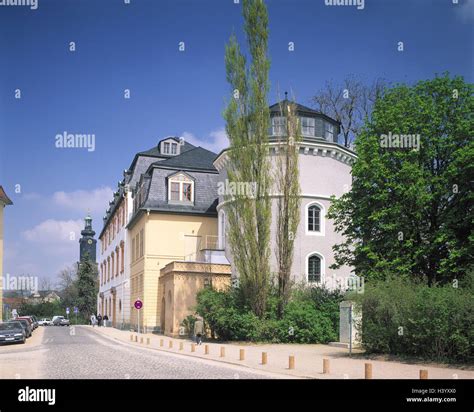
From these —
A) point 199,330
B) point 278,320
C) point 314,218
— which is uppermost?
point 314,218

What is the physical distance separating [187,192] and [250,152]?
18751mm

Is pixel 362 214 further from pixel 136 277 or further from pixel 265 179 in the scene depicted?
pixel 136 277

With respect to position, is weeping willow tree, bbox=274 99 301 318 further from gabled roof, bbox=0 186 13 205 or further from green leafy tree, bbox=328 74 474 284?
gabled roof, bbox=0 186 13 205

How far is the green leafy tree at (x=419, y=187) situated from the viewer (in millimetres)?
24797

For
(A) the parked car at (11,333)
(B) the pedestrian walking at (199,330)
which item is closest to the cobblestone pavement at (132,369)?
(B) the pedestrian walking at (199,330)

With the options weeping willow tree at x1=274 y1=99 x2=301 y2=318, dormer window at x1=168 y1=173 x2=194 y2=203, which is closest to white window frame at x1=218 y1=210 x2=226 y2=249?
dormer window at x1=168 y1=173 x2=194 y2=203

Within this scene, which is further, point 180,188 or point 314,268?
point 180,188

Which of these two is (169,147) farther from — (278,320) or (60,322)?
(278,320)

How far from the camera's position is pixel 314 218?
122ft

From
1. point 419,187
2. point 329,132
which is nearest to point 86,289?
point 329,132

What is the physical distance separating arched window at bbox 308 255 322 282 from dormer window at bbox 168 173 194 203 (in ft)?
46.6

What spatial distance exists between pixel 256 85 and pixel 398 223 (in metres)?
9.67

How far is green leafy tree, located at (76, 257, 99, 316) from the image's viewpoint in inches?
3848
